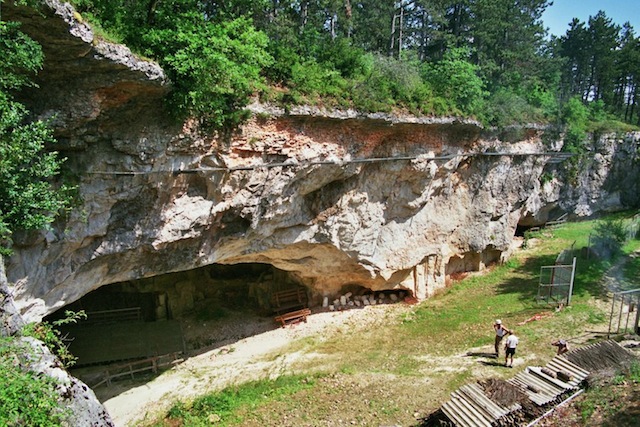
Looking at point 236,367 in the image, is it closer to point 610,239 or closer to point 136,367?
point 136,367

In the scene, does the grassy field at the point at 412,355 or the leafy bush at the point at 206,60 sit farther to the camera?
the grassy field at the point at 412,355

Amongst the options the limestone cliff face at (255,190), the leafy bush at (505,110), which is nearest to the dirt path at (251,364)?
the limestone cliff face at (255,190)

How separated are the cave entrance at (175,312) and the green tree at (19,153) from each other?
735 centimetres

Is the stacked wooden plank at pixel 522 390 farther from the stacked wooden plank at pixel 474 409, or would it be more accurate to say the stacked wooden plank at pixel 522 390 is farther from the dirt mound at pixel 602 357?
the dirt mound at pixel 602 357

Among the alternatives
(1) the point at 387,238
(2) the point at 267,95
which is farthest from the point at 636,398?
(2) the point at 267,95

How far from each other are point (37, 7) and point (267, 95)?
6692 millimetres

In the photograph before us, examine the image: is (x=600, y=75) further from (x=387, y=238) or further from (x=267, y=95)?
(x=267, y=95)

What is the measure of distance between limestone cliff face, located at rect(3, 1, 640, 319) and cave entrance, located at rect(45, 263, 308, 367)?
8.41 feet

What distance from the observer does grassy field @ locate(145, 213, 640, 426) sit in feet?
36.5

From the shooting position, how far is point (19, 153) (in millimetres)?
7891

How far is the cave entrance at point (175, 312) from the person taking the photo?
1514 cm

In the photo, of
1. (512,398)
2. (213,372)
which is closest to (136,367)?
(213,372)

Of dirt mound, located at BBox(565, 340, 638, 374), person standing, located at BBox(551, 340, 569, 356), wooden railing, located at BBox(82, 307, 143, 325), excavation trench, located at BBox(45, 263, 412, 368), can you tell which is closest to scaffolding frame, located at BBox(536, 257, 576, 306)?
person standing, located at BBox(551, 340, 569, 356)

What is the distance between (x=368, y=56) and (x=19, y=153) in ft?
45.2
